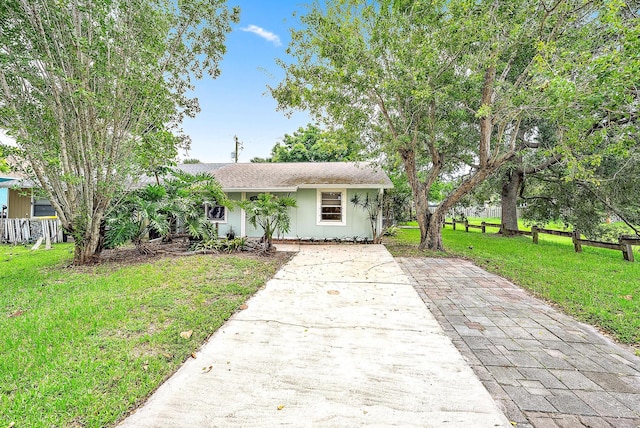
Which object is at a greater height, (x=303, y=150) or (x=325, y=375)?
(x=303, y=150)

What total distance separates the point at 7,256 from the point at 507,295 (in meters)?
12.6

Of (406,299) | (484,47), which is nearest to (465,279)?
(406,299)

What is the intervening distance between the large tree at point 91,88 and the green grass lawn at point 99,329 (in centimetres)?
196

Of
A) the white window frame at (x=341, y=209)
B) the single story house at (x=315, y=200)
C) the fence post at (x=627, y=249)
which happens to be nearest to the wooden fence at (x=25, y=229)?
the single story house at (x=315, y=200)

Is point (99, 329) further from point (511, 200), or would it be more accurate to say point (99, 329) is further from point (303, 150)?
point (303, 150)

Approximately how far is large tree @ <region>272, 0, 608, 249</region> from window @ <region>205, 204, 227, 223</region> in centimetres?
512

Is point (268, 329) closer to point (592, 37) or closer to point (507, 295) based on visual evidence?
point (507, 295)

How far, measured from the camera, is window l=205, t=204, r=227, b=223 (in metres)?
11.9

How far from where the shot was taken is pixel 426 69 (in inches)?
286

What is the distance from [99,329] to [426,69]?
27.6ft

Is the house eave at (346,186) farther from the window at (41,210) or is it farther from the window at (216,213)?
the window at (41,210)

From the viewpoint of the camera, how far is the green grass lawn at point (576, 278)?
3941 millimetres

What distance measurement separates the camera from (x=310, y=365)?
2719 mm

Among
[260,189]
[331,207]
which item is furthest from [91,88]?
[331,207]
